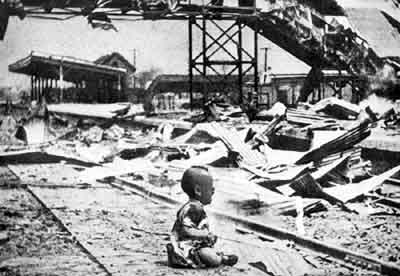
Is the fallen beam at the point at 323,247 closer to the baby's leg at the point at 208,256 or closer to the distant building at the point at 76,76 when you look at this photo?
the baby's leg at the point at 208,256

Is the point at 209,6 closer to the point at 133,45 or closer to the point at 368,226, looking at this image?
the point at 133,45

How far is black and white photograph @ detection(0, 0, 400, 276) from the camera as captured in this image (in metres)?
3.97

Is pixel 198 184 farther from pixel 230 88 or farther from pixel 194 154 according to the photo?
pixel 230 88

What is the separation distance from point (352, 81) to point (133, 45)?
17.0 ft

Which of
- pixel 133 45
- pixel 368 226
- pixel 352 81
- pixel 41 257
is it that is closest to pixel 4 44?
pixel 133 45

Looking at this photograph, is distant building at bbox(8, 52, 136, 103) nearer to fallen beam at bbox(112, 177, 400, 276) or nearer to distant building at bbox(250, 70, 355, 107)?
fallen beam at bbox(112, 177, 400, 276)

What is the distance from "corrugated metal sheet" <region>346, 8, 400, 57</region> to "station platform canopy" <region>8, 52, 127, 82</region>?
4.01 metres

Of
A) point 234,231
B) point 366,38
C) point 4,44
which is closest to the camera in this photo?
point 234,231

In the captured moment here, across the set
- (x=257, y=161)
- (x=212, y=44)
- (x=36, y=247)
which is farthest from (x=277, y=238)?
(x=212, y=44)

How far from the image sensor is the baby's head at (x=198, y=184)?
3.81 m

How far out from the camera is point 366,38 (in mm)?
9305

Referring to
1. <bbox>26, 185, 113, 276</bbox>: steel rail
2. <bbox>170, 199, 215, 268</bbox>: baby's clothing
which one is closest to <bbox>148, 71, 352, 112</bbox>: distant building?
<bbox>26, 185, 113, 276</bbox>: steel rail

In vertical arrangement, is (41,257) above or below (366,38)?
below

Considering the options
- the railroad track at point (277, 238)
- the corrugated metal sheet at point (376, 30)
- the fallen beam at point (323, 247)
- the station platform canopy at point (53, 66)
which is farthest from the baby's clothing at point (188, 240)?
the corrugated metal sheet at point (376, 30)
